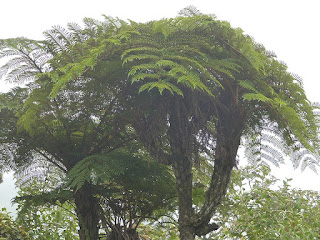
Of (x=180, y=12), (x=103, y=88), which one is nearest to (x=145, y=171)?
(x=103, y=88)

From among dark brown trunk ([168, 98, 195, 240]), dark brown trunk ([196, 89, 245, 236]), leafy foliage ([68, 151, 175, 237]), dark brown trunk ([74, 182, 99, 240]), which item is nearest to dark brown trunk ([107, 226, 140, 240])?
leafy foliage ([68, 151, 175, 237])

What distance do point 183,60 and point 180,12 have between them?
0.83 metres

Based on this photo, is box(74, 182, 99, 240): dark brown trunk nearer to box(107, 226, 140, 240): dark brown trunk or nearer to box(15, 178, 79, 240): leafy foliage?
box(107, 226, 140, 240): dark brown trunk

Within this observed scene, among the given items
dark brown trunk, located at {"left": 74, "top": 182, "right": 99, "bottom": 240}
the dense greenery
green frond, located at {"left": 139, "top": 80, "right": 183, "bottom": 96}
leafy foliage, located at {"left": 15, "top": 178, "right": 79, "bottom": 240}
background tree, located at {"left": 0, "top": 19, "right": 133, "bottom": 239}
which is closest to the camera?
green frond, located at {"left": 139, "top": 80, "right": 183, "bottom": 96}

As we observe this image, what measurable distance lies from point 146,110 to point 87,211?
46.7 inches

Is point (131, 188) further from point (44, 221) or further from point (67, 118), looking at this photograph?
point (44, 221)

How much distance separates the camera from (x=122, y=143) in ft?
12.9

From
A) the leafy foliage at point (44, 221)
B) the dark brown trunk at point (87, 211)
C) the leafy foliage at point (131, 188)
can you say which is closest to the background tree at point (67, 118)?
the dark brown trunk at point (87, 211)

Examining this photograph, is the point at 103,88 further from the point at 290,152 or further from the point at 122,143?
the point at 290,152

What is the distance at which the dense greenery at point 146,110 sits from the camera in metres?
3.04

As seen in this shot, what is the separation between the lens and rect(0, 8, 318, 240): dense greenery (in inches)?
120

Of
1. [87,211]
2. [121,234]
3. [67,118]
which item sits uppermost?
[67,118]

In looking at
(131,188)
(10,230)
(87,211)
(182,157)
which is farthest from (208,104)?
(10,230)

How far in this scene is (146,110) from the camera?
3598 millimetres
